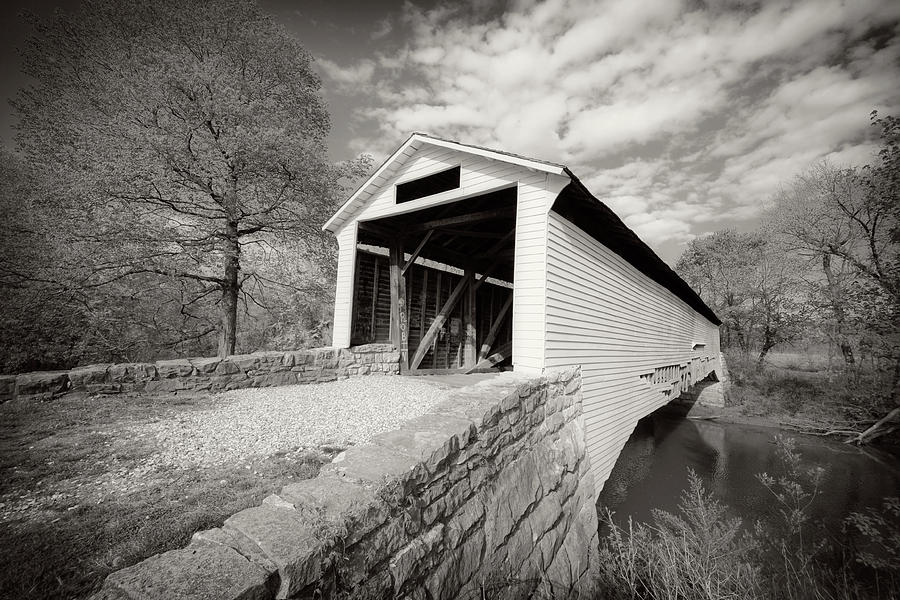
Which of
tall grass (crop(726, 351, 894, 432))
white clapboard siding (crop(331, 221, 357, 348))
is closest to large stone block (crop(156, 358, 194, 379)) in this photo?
white clapboard siding (crop(331, 221, 357, 348))

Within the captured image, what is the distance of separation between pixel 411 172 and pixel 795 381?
23819mm

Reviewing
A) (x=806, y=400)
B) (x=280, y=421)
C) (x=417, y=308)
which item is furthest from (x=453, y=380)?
(x=806, y=400)

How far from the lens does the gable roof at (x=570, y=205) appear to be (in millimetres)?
5242

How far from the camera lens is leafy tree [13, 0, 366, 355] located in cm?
797

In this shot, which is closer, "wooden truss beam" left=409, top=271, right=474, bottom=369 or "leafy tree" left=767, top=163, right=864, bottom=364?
"wooden truss beam" left=409, top=271, right=474, bottom=369

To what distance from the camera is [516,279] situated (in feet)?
17.4

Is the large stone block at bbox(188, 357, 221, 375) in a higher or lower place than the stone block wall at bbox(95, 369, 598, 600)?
higher

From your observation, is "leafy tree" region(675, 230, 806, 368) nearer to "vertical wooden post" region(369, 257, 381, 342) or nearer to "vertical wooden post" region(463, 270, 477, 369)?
"vertical wooden post" region(463, 270, 477, 369)

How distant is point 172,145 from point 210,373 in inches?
243

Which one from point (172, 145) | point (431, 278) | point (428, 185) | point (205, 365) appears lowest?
point (205, 365)

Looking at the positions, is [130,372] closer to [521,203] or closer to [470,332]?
[521,203]

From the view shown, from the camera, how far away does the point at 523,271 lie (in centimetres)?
523

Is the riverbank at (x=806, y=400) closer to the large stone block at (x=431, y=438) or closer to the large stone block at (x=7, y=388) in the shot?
the large stone block at (x=431, y=438)

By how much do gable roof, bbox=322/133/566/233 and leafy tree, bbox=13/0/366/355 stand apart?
8.55 ft
